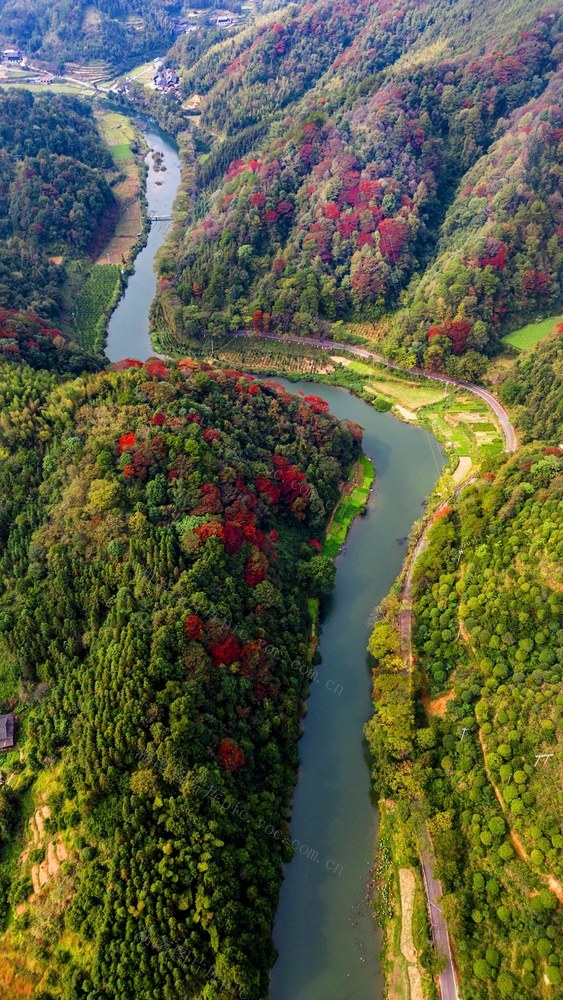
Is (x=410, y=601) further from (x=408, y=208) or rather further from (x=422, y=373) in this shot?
(x=408, y=208)

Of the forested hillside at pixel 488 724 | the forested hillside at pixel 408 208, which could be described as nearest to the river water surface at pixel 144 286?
the forested hillside at pixel 408 208

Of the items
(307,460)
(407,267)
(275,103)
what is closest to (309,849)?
(307,460)

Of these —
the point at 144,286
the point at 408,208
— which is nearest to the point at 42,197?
the point at 144,286

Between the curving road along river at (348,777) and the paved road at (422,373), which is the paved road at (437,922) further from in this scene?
the paved road at (422,373)

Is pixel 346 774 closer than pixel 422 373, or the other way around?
pixel 346 774

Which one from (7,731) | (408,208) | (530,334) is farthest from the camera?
(408,208)

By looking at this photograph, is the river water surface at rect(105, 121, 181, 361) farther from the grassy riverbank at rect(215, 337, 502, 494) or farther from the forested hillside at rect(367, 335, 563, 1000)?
the forested hillside at rect(367, 335, 563, 1000)

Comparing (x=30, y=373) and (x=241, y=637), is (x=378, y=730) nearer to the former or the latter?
→ (x=241, y=637)
